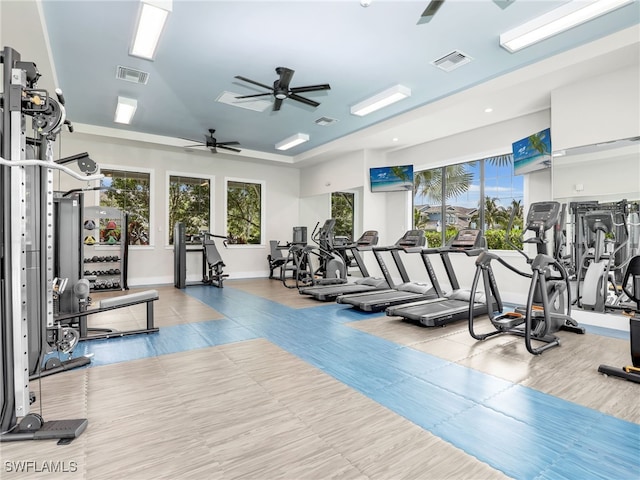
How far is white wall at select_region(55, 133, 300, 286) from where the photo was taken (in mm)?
8526

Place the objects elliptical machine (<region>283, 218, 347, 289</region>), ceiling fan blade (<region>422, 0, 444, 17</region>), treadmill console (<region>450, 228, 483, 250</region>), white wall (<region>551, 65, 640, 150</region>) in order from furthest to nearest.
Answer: elliptical machine (<region>283, 218, 347, 289</region>), treadmill console (<region>450, 228, 483, 250</region>), white wall (<region>551, 65, 640, 150</region>), ceiling fan blade (<region>422, 0, 444, 17</region>)

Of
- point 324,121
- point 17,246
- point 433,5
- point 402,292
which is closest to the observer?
point 17,246

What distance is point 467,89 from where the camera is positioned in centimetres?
573

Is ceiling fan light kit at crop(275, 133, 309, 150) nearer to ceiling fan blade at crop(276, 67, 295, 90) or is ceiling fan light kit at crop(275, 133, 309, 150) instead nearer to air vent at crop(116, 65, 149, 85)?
ceiling fan blade at crop(276, 67, 295, 90)

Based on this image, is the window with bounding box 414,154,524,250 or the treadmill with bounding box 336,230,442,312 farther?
the window with bounding box 414,154,524,250

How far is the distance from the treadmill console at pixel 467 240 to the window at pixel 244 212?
6.86 metres

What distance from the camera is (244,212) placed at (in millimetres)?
10594

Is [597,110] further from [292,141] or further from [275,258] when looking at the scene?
[275,258]

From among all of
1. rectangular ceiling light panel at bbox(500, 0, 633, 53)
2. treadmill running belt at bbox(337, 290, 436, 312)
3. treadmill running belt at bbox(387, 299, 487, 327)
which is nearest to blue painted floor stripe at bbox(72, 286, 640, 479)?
treadmill running belt at bbox(387, 299, 487, 327)

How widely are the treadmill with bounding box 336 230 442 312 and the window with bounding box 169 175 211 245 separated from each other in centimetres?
547

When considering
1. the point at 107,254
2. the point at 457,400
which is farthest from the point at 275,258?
the point at 457,400

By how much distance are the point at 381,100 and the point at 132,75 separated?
4.06m

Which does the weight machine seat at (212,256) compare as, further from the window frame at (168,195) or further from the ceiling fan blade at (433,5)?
the ceiling fan blade at (433,5)

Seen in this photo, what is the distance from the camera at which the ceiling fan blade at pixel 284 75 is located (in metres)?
4.80
